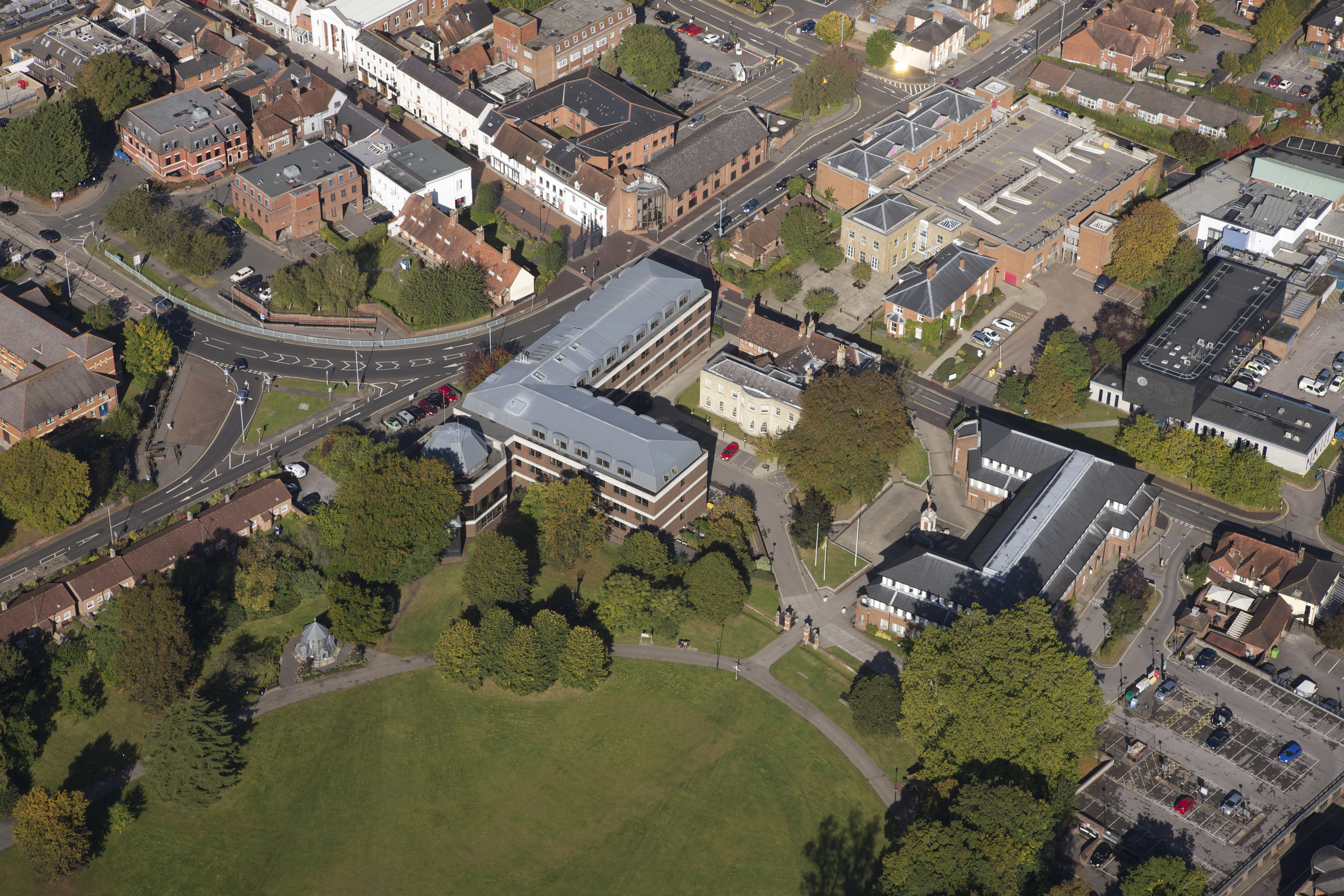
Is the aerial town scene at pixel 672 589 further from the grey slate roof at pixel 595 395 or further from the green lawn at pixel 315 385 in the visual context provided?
the green lawn at pixel 315 385

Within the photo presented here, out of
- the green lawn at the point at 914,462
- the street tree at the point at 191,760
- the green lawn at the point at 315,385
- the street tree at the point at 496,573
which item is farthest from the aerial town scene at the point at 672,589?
the green lawn at the point at 315,385

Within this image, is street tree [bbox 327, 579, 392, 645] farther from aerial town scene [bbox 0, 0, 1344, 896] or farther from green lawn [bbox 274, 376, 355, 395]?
green lawn [bbox 274, 376, 355, 395]

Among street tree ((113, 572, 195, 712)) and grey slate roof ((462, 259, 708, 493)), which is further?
grey slate roof ((462, 259, 708, 493))

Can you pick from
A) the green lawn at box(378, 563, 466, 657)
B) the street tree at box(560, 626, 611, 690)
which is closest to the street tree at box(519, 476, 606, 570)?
the green lawn at box(378, 563, 466, 657)

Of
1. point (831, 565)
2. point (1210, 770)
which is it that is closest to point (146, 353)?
point (831, 565)

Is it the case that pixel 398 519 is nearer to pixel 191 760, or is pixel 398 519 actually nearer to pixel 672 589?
pixel 672 589

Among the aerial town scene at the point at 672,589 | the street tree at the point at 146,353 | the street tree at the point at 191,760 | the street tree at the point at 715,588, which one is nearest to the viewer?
the aerial town scene at the point at 672,589
